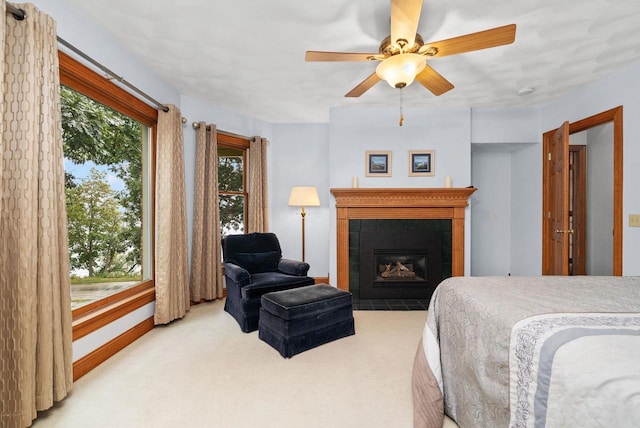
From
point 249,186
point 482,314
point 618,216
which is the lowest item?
point 482,314

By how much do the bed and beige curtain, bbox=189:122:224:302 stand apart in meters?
→ 2.74

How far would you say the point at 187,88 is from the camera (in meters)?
3.29

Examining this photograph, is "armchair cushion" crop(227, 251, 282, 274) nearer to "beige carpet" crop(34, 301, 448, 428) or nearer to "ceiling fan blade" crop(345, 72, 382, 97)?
"beige carpet" crop(34, 301, 448, 428)

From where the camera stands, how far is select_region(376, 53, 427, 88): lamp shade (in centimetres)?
184

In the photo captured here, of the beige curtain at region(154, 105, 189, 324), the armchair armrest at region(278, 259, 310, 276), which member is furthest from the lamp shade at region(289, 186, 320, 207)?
the beige curtain at region(154, 105, 189, 324)

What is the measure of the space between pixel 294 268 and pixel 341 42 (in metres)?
2.21

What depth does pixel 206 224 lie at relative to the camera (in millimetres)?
3701

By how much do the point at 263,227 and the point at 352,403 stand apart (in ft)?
9.34

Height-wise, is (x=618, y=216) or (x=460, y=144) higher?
(x=460, y=144)

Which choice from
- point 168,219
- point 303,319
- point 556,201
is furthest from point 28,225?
point 556,201

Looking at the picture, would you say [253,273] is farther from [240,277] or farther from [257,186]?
[257,186]

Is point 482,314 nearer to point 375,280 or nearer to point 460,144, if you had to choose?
point 375,280

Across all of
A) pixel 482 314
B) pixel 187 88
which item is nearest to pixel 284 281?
pixel 482 314

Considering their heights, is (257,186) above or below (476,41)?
below
